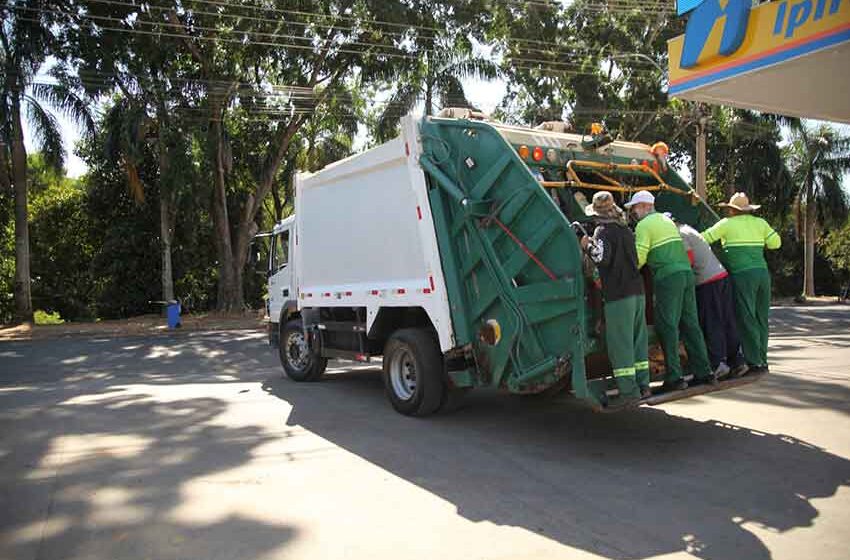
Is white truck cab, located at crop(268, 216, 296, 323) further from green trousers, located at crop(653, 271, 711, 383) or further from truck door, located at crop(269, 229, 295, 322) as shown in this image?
green trousers, located at crop(653, 271, 711, 383)

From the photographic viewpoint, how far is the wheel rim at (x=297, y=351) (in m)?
9.32

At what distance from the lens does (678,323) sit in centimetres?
566

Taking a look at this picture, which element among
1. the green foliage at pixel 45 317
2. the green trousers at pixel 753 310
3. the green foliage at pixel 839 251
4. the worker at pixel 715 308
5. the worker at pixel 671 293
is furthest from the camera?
the green foliage at pixel 839 251

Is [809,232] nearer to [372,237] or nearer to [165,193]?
[165,193]

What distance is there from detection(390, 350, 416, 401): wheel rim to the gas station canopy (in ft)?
14.8

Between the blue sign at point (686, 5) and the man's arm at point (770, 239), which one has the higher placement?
the blue sign at point (686, 5)

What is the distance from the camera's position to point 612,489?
471 centimetres

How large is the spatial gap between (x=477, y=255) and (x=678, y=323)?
5.73ft

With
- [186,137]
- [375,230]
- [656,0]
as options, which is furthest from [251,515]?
[656,0]

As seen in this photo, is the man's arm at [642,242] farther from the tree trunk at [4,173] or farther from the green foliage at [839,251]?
the green foliage at [839,251]

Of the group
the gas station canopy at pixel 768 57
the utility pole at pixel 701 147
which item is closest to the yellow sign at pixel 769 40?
the gas station canopy at pixel 768 57

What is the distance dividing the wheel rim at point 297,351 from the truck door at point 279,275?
51 cm

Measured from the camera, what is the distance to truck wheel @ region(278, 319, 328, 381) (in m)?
9.23

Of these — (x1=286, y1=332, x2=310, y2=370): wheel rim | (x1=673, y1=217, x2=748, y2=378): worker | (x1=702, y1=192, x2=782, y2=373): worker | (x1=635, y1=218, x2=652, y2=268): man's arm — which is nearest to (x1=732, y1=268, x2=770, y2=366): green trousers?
(x1=702, y1=192, x2=782, y2=373): worker
